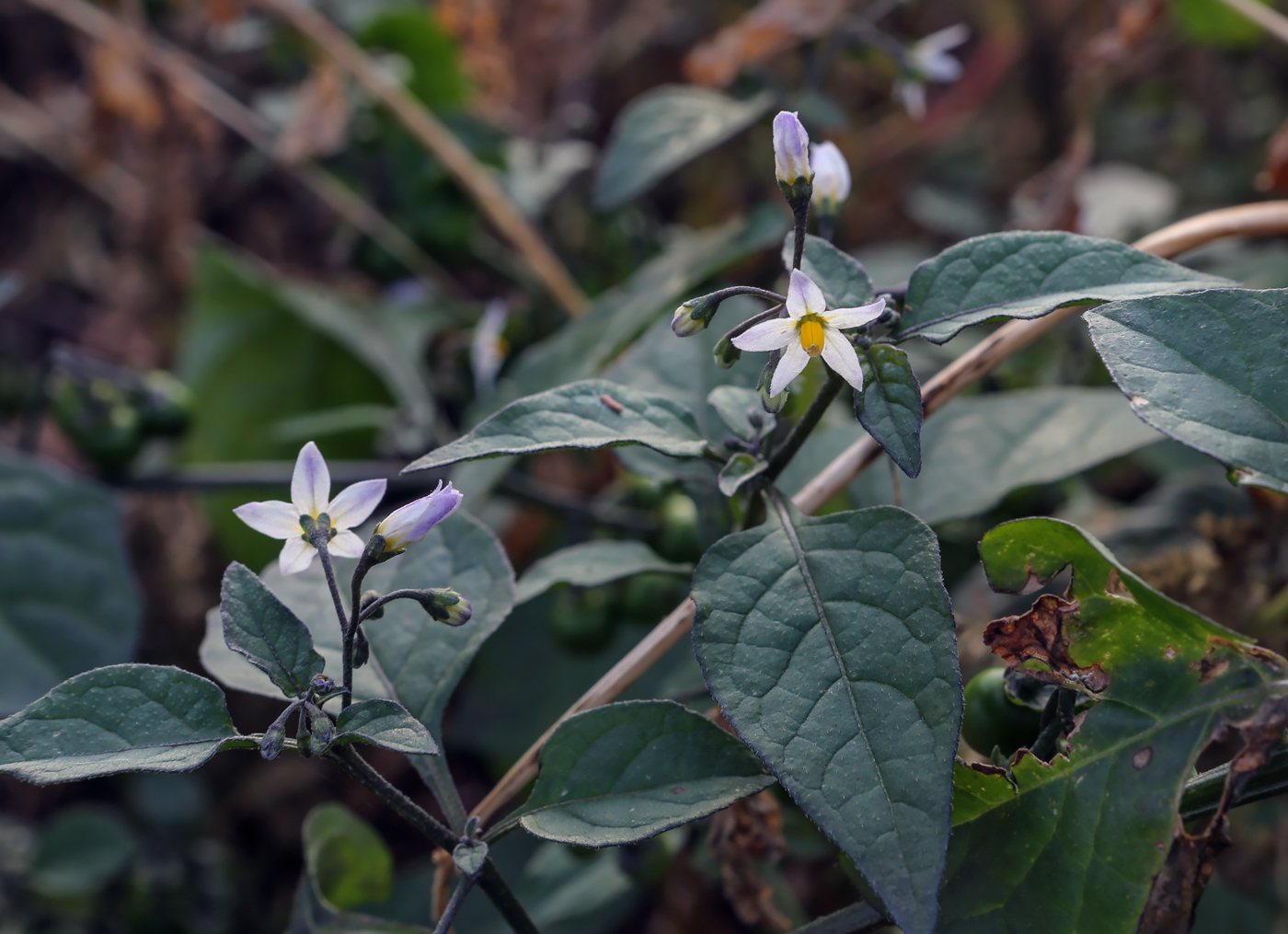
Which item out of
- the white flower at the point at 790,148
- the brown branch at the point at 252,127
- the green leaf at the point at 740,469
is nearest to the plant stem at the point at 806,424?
the green leaf at the point at 740,469

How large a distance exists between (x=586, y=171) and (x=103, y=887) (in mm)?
1578

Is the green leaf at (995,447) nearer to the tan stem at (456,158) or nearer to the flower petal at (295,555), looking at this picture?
the flower petal at (295,555)

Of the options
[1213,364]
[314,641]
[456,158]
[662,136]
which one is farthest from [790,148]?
[456,158]

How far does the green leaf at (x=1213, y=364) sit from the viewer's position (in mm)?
638

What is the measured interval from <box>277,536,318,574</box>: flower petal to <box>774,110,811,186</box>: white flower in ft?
1.50

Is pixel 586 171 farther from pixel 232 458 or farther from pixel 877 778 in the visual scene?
pixel 877 778

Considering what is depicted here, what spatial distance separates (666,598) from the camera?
1286mm

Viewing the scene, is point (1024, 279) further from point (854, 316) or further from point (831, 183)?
point (831, 183)

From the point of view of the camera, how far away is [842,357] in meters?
0.67

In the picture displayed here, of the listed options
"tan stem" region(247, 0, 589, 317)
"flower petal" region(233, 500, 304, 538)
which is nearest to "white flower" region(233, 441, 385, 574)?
"flower petal" region(233, 500, 304, 538)

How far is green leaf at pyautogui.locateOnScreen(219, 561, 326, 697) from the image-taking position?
2.29 feet

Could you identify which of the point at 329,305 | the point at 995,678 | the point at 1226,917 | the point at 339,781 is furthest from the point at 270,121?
the point at 1226,917

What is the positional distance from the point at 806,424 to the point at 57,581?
3.91 feet

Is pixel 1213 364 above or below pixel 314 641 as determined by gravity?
above
